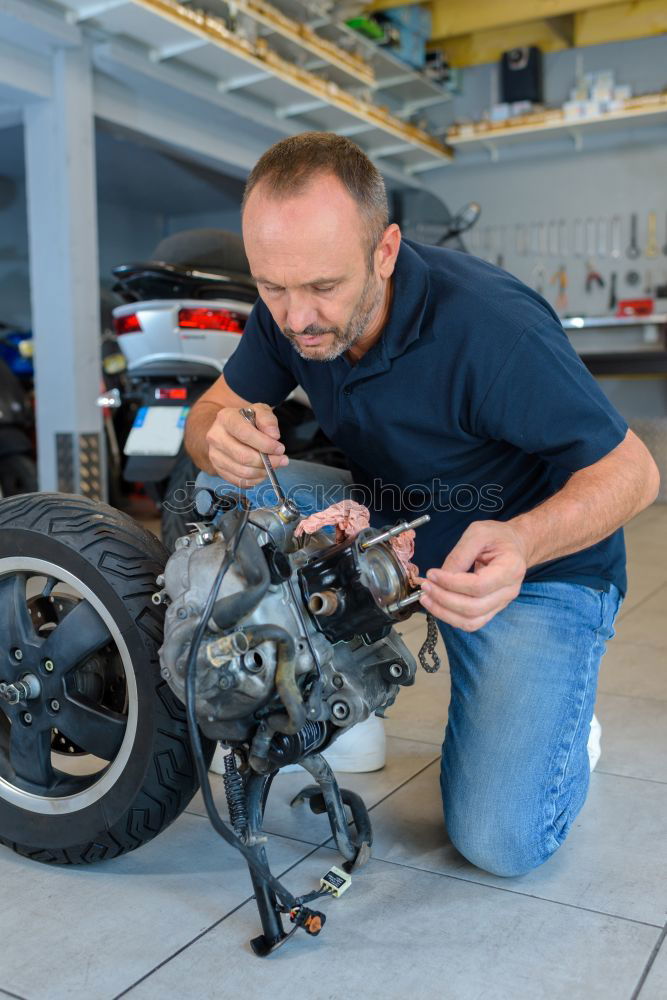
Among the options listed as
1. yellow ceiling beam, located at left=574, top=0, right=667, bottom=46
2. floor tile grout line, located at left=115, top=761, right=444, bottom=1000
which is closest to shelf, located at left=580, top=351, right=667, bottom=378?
yellow ceiling beam, located at left=574, top=0, right=667, bottom=46

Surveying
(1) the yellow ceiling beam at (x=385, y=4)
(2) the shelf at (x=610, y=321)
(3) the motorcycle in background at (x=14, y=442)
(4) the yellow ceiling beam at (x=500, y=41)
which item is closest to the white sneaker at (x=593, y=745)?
(3) the motorcycle in background at (x=14, y=442)

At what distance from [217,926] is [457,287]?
948 millimetres

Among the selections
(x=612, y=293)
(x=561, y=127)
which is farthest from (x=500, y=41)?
(x=612, y=293)

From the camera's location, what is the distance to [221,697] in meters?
1.08

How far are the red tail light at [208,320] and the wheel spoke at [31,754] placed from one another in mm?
1937

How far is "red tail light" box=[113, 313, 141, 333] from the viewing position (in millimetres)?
3145

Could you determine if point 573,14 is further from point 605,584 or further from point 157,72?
point 605,584

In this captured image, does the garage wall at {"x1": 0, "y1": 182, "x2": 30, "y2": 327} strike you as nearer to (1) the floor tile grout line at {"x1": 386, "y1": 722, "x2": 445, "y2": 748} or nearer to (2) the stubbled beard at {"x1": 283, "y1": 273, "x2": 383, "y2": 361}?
(1) the floor tile grout line at {"x1": 386, "y1": 722, "x2": 445, "y2": 748}

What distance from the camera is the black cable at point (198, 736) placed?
3.36 ft

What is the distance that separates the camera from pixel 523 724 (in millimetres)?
1356

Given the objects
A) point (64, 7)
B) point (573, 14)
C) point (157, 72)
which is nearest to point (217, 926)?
point (64, 7)

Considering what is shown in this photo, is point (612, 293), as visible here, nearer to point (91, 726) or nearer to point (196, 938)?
point (91, 726)

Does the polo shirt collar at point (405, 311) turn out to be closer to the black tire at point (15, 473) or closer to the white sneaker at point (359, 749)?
the white sneaker at point (359, 749)

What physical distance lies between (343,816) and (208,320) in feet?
6.93
